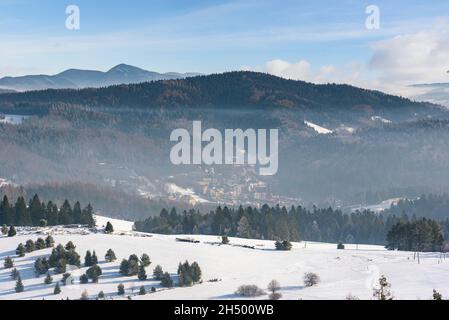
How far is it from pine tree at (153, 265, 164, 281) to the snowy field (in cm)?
115

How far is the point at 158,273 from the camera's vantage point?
80.3m

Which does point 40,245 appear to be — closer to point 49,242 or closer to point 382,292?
point 49,242

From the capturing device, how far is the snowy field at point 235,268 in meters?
64.9

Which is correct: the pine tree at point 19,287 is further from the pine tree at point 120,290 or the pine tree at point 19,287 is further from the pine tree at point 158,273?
the pine tree at point 158,273

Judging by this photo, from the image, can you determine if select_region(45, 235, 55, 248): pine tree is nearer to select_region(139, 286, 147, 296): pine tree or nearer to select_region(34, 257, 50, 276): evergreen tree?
select_region(34, 257, 50, 276): evergreen tree

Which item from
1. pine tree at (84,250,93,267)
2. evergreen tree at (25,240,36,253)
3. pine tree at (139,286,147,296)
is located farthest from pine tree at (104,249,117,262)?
pine tree at (139,286,147,296)

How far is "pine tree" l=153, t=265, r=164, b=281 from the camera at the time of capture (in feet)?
263

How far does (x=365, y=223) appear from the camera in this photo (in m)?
168

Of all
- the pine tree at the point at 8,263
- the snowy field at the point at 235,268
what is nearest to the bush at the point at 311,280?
the snowy field at the point at 235,268

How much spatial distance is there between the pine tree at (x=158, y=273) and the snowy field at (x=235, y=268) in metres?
1.15

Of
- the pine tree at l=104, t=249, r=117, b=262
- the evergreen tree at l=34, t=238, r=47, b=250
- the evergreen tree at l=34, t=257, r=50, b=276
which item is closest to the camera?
the evergreen tree at l=34, t=257, r=50, b=276

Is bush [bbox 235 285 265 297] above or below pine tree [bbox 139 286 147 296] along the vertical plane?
above

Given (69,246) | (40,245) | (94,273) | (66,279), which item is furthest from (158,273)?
(40,245)
